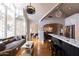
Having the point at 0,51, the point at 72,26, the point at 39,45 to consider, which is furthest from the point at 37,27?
the point at 0,51

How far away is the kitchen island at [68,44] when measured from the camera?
2434 mm

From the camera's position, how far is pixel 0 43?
2.41 metres

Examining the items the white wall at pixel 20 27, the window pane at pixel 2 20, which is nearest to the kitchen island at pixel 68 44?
the white wall at pixel 20 27

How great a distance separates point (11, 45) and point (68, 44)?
1210 millimetres

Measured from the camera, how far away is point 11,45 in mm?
2480

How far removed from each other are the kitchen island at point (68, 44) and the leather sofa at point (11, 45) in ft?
2.28

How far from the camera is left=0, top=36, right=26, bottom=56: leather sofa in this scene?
2.41 m

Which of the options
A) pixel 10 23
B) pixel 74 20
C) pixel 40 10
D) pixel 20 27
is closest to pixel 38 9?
pixel 40 10

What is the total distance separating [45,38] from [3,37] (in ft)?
2.86

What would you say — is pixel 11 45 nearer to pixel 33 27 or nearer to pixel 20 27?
pixel 20 27

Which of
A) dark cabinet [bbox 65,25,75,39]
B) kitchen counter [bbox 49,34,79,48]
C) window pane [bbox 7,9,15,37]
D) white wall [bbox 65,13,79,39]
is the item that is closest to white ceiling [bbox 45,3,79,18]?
white wall [bbox 65,13,79,39]

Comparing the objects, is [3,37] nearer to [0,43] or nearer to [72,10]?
[0,43]

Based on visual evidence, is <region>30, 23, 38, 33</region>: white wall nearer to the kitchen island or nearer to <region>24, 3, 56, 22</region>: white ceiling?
<region>24, 3, 56, 22</region>: white ceiling

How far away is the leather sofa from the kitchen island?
70 centimetres
